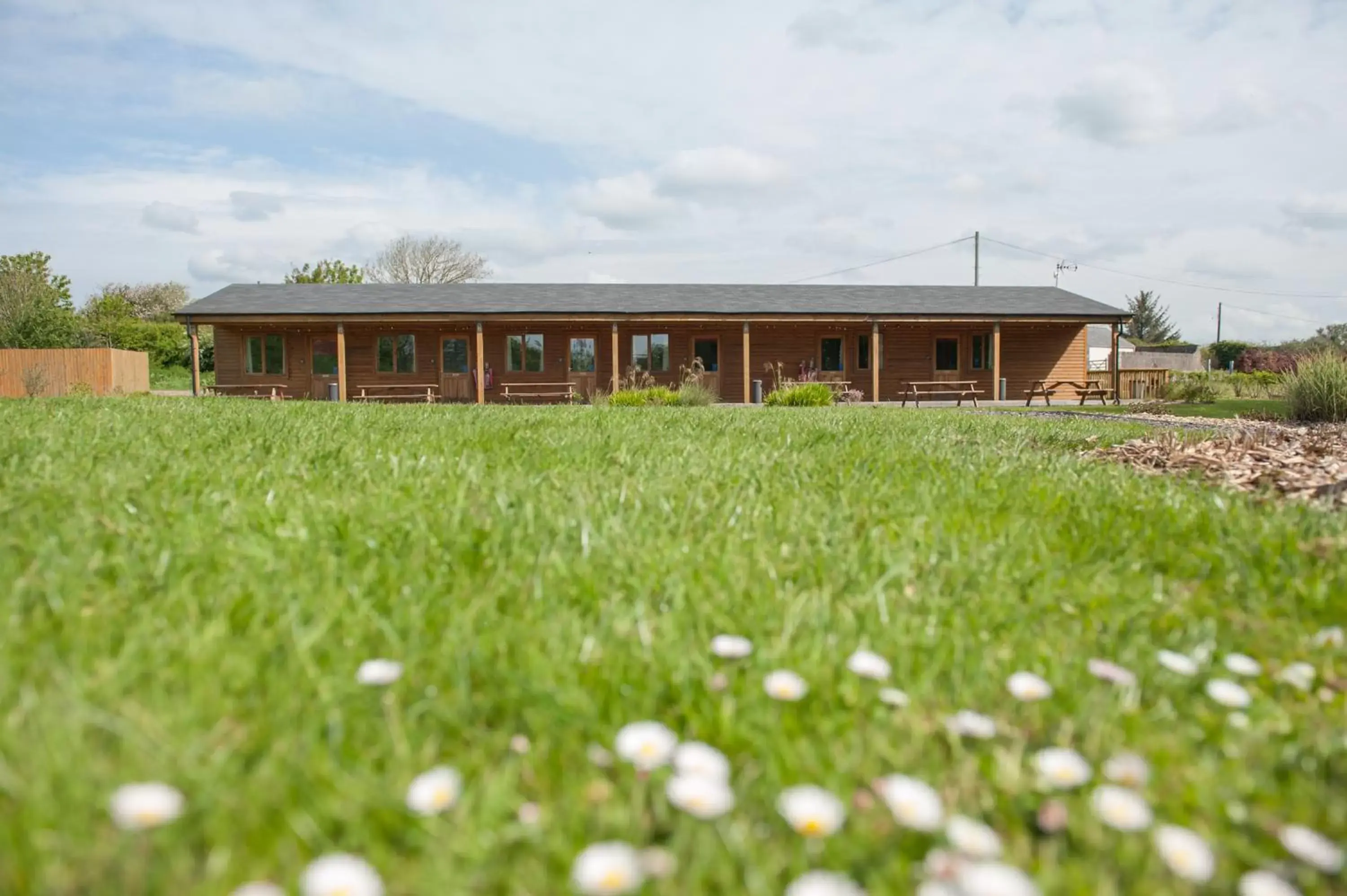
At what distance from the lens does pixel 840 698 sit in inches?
56.4

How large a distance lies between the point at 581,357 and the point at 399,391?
19.8ft

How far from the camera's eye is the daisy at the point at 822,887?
864 mm

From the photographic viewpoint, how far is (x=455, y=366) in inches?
1075

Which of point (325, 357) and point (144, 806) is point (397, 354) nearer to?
point (325, 357)

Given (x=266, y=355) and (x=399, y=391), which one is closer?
(x=399, y=391)

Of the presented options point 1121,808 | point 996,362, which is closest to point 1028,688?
point 1121,808

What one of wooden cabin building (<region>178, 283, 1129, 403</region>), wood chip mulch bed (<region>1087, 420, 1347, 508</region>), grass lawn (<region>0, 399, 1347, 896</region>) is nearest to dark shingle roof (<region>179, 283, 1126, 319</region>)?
wooden cabin building (<region>178, 283, 1129, 403</region>)

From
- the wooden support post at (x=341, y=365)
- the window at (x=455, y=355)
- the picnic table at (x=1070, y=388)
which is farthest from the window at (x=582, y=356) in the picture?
the picnic table at (x=1070, y=388)

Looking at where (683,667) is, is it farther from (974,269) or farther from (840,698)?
(974,269)

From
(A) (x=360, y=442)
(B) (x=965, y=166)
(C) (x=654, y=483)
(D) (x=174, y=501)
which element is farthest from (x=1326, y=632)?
(B) (x=965, y=166)

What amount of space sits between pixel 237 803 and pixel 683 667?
0.74 metres

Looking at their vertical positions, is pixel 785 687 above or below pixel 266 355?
below

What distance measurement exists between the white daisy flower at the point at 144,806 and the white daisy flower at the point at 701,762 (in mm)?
621

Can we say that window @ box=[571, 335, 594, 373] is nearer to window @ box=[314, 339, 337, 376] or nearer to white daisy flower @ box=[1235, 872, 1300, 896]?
window @ box=[314, 339, 337, 376]
